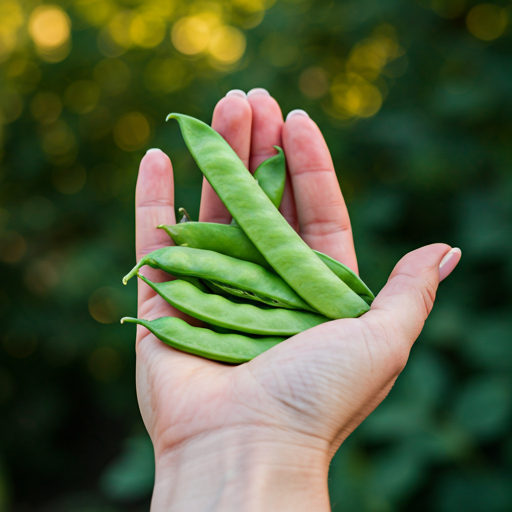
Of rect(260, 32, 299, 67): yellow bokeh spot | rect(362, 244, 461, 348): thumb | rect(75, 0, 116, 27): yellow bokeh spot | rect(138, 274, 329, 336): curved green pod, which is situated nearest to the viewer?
rect(362, 244, 461, 348): thumb

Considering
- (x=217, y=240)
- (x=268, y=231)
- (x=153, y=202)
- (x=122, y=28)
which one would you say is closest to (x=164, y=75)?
(x=122, y=28)

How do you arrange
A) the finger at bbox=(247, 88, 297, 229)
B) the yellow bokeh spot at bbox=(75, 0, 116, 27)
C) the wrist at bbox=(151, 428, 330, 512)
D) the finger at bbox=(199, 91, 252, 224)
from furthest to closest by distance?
the yellow bokeh spot at bbox=(75, 0, 116, 27) < the finger at bbox=(247, 88, 297, 229) < the finger at bbox=(199, 91, 252, 224) < the wrist at bbox=(151, 428, 330, 512)

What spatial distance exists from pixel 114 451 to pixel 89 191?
7.90ft

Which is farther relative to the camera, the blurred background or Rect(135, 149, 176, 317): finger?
Rect(135, 149, 176, 317): finger

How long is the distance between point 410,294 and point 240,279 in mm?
820

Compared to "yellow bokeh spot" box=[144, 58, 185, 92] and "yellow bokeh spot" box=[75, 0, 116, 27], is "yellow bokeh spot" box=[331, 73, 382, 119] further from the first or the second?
"yellow bokeh spot" box=[75, 0, 116, 27]

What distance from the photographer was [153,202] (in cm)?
267

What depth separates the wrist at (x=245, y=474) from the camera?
164 cm

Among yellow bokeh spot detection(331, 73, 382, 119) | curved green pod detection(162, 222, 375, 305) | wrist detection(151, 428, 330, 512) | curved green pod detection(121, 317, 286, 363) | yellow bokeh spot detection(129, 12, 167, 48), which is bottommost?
wrist detection(151, 428, 330, 512)

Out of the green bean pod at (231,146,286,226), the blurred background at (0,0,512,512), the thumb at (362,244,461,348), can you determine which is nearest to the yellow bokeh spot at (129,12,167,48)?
the blurred background at (0,0,512,512)

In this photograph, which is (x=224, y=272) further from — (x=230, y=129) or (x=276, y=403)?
(x=230, y=129)

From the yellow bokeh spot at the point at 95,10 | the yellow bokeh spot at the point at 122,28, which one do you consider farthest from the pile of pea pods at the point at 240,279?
the yellow bokeh spot at the point at 95,10

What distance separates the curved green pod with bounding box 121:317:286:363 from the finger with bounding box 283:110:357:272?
0.99m

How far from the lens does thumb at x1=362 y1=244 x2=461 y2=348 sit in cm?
189
